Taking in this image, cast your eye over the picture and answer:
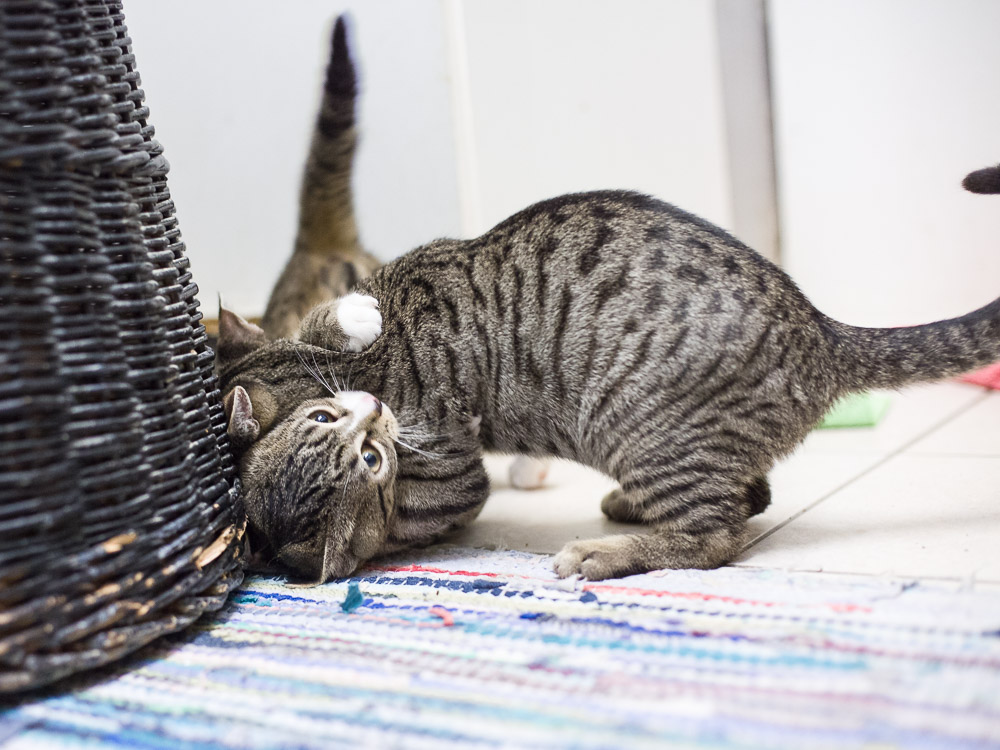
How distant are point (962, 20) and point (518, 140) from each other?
48.1 inches

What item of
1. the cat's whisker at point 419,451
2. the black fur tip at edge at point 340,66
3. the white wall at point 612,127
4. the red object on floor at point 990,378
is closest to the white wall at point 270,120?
the white wall at point 612,127

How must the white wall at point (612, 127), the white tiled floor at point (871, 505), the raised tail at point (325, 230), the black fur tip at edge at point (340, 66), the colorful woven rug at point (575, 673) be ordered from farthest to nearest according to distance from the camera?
the white wall at point (612, 127), the raised tail at point (325, 230), the black fur tip at edge at point (340, 66), the white tiled floor at point (871, 505), the colorful woven rug at point (575, 673)

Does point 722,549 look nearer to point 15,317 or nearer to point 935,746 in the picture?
point 935,746

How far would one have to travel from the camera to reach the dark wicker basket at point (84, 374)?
0.95m

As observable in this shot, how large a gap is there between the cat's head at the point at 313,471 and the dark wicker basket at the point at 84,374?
7.2 inches

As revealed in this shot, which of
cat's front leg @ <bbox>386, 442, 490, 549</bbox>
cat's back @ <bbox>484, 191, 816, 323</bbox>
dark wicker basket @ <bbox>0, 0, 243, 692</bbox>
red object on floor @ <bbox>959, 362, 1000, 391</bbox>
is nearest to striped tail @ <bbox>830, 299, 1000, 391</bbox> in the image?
cat's back @ <bbox>484, 191, 816, 323</bbox>

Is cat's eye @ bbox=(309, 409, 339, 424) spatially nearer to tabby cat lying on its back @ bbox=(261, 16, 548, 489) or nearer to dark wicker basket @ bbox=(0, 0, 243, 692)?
dark wicker basket @ bbox=(0, 0, 243, 692)

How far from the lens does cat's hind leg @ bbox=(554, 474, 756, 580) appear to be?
1.36 metres

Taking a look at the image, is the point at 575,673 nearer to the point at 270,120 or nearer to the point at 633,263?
the point at 633,263

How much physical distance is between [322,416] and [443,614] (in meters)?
0.43

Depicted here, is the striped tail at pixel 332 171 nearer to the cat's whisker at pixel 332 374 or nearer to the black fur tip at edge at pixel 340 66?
the black fur tip at edge at pixel 340 66

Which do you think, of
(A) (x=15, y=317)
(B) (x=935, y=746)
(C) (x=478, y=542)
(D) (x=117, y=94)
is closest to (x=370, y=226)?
(C) (x=478, y=542)

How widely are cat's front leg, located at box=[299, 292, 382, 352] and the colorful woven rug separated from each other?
0.48m

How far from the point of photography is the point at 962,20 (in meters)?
2.17
